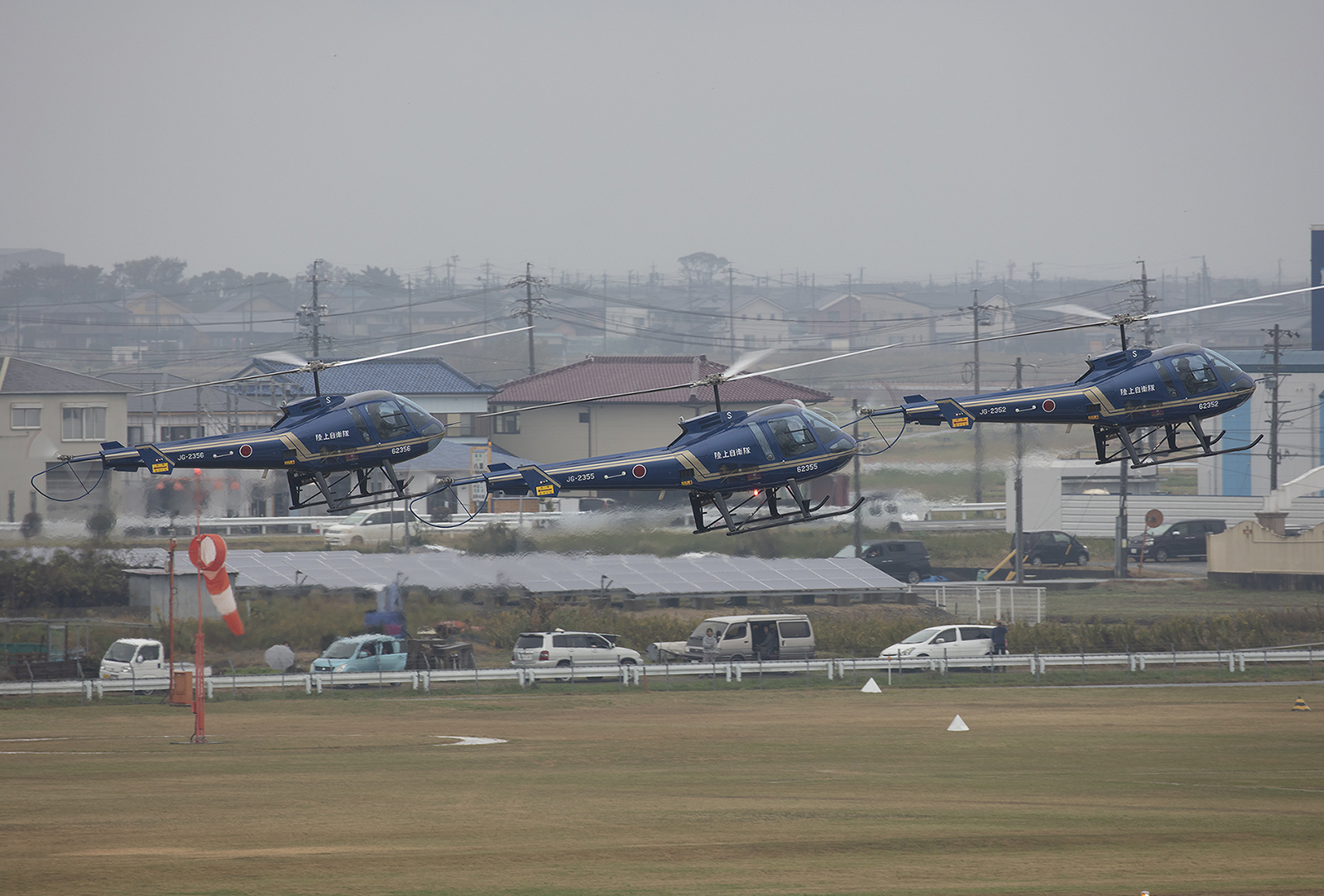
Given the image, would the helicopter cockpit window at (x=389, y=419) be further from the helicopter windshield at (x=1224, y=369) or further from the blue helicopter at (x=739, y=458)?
the helicopter windshield at (x=1224, y=369)

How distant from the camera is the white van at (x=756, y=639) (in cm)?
4662

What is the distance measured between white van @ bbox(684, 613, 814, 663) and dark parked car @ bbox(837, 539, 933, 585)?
14.1m

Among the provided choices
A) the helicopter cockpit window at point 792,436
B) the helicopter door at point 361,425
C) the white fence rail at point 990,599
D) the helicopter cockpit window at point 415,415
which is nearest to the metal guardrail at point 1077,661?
the white fence rail at point 990,599

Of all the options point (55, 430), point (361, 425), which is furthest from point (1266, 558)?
point (55, 430)

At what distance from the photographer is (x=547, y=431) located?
82812 millimetres

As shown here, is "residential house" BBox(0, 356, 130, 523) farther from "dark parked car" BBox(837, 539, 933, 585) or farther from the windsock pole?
"dark parked car" BBox(837, 539, 933, 585)

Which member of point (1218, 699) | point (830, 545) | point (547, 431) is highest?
point (547, 431)

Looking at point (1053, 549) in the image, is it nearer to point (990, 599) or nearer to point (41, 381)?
point (990, 599)

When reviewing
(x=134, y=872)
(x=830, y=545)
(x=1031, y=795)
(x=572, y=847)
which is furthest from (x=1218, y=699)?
(x=134, y=872)

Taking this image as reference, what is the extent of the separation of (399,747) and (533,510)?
3017 cm

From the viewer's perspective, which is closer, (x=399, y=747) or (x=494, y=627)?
(x=399, y=747)

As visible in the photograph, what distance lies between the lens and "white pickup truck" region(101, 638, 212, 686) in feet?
138

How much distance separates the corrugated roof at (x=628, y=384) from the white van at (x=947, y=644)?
36.4 m

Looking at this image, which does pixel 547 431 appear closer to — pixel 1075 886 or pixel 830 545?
pixel 830 545
